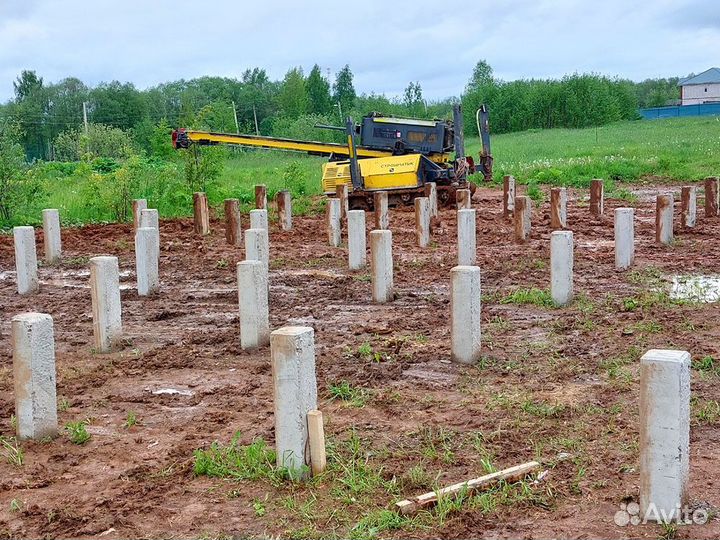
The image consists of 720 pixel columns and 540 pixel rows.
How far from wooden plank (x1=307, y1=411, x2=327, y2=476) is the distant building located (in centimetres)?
10842

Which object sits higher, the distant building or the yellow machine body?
the distant building

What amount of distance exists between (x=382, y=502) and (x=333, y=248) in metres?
10.3

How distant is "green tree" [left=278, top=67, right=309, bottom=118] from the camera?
6861 centimetres

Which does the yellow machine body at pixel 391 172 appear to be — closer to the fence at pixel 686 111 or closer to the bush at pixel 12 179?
the bush at pixel 12 179

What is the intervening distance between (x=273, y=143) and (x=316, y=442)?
17.5 meters

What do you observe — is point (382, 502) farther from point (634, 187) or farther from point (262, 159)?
point (262, 159)

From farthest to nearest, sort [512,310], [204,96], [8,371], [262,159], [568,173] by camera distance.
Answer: [204,96], [262,159], [568,173], [512,310], [8,371]

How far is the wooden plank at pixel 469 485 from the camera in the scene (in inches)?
178

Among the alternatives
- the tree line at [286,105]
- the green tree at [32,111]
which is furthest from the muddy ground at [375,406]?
the green tree at [32,111]

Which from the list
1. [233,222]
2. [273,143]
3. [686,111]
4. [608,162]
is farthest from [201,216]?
[686,111]

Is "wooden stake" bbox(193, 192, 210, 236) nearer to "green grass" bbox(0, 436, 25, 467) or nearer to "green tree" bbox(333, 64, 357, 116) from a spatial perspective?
"green grass" bbox(0, 436, 25, 467)

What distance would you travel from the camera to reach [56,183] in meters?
28.2

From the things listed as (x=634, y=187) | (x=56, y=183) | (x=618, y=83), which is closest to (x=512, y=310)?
(x=634, y=187)

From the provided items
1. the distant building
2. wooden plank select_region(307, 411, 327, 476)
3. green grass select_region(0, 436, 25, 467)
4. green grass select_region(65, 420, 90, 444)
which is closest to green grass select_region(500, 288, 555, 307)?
wooden plank select_region(307, 411, 327, 476)
